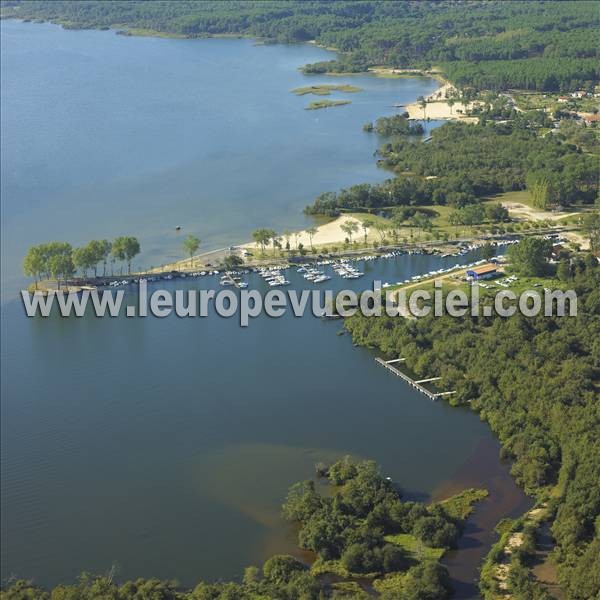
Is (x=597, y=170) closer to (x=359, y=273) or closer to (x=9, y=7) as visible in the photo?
(x=359, y=273)

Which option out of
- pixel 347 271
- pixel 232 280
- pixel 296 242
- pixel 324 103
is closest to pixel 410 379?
pixel 347 271

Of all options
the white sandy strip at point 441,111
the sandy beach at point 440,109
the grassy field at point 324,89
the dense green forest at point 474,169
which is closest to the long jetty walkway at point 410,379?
the dense green forest at point 474,169

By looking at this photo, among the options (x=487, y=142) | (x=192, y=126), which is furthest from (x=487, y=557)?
(x=192, y=126)

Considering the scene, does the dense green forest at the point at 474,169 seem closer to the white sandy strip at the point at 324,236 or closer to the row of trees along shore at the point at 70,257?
the white sandy strip at the point at 324,236

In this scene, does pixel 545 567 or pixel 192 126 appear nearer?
pixel 545 567

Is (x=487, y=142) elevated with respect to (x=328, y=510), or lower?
elevated

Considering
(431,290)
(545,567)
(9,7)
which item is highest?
(9,7)

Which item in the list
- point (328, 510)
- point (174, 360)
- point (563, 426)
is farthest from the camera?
point (174, 360)

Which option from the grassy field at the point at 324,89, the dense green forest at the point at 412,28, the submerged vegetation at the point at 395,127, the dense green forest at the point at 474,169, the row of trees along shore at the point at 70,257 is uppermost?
the dense green forest at the point at 412,28
